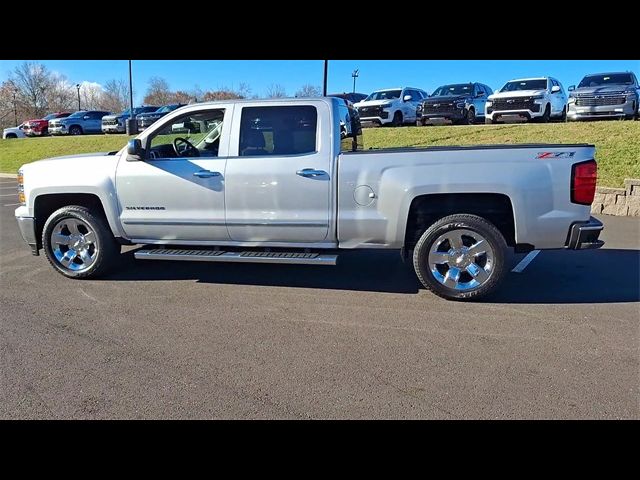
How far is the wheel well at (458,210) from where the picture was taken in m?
4.36

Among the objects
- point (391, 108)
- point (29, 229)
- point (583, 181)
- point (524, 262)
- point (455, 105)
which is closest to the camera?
point (583, 181)

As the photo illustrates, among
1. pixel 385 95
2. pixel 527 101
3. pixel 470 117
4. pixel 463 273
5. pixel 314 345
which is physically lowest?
pixel 314 345

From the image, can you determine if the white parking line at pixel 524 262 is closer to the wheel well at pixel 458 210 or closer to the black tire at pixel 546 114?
the wheel well at pixel 458 210

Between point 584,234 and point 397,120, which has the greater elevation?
point 397,120

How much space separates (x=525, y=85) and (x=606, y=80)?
229 cm

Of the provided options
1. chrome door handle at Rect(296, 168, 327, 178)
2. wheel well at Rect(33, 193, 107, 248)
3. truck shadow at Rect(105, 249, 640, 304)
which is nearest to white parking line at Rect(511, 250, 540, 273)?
truck shadow at Rect(105, 249, 640, 304)

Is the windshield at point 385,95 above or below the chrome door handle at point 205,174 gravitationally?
above

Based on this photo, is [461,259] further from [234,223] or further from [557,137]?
[557,137]

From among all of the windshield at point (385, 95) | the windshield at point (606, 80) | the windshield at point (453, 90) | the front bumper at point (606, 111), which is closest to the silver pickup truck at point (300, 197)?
the front bumper at point (606, 111)

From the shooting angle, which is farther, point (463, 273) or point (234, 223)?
point (234, 223)

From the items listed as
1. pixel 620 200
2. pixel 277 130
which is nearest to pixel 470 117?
pixel 620 200

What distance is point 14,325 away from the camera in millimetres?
3904

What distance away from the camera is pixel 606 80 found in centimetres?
1379

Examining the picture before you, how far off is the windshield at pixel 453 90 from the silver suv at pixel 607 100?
397cm
